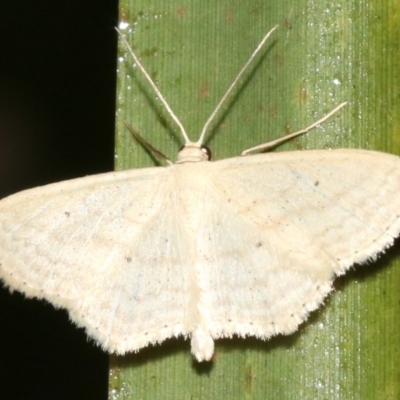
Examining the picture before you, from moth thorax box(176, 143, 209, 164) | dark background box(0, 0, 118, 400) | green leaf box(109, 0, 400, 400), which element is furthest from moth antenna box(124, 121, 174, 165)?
dark background box(0, 0, 118, 400)

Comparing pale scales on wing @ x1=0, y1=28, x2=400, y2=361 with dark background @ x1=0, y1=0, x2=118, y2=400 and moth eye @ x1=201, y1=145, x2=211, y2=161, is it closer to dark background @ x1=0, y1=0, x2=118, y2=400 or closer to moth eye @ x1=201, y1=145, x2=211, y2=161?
moth eye @ x1=201, y1=145, x2=211, y2=161

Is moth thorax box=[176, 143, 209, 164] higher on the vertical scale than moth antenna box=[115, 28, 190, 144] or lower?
lower

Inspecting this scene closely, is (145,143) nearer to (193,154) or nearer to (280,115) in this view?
(193,154)

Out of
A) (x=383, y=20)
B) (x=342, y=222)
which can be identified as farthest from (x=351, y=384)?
(x=383, y=20)

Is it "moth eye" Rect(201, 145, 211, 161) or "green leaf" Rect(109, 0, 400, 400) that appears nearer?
"green leaf" Rect(109, 0, 400, 400)

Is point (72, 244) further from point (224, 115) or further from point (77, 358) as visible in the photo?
point (77, 358)

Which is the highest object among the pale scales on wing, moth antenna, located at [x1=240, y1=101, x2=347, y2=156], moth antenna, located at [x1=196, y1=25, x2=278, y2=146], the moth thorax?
moth antenna, located at [x1=196, y1=25, x2=278, y2=146]
